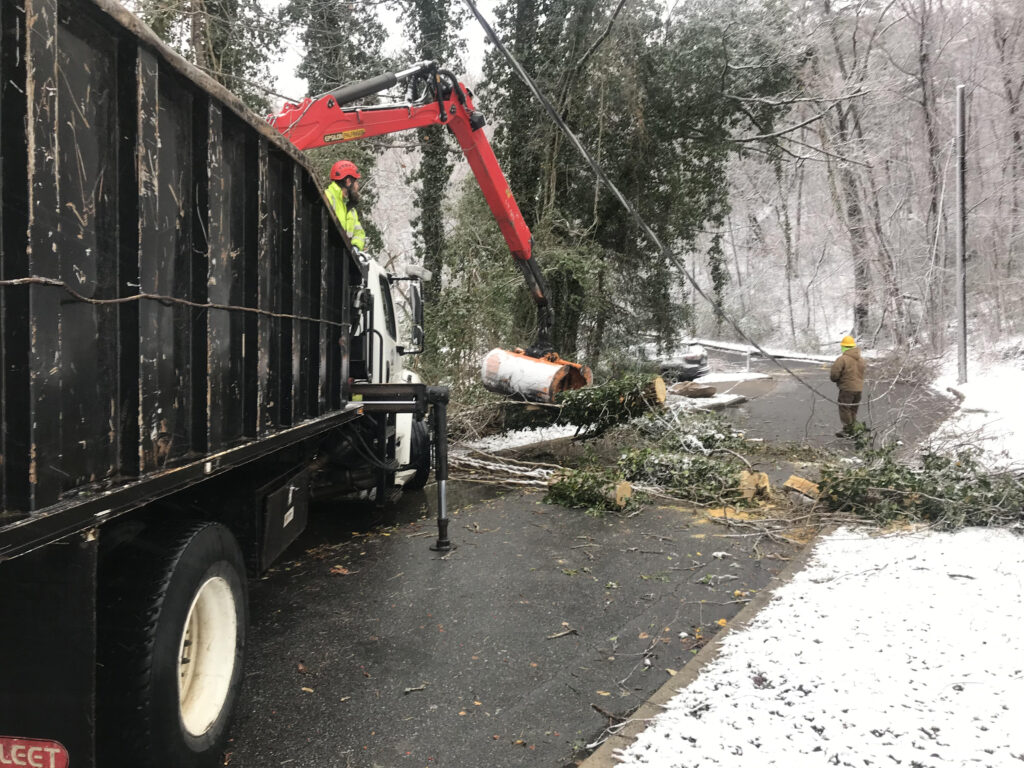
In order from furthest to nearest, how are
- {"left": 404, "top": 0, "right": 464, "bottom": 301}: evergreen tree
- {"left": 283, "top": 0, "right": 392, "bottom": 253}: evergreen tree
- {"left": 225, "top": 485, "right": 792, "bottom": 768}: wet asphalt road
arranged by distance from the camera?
{"left": 404, "top": 0, "right": 464, "bottom": 301}: evergreen tree < {"left": 283, "top": 0, "right": 392, "bottom": 253}: evergreen tree < {"left": 225, "top": 485, "right": 792, "bottom": 768}: wet asphalt road

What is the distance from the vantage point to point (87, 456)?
1857 mm

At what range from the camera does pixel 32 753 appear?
187cm

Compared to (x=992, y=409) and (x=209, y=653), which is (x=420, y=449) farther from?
(x=992, y=409)

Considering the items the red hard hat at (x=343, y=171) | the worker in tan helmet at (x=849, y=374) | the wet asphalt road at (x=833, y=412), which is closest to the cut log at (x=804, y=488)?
the wet asphalt road at (x=833, y=412)

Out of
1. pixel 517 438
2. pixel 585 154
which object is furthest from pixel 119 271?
pixel 517 438

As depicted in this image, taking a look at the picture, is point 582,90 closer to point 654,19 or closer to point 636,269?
point 654,19

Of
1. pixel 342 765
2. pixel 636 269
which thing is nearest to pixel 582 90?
pixel 636 269

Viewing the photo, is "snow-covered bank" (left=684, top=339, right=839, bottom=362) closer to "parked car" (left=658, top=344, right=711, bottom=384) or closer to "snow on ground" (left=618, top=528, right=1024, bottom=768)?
"parked car" (left=658, top=344, right=711, bottom=384)

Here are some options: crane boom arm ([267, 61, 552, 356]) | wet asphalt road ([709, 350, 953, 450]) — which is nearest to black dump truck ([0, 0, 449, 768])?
crane boom arm ([267, 61, 552, 356])

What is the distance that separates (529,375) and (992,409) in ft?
30.1

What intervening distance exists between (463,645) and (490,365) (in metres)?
6.03

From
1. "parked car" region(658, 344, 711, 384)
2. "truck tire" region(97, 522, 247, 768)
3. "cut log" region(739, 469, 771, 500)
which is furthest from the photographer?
"parked car" region(658, 344, 711, 384)

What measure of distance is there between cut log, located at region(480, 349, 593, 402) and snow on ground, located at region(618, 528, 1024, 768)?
4.83 metres

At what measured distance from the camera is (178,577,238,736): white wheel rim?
2559mm
